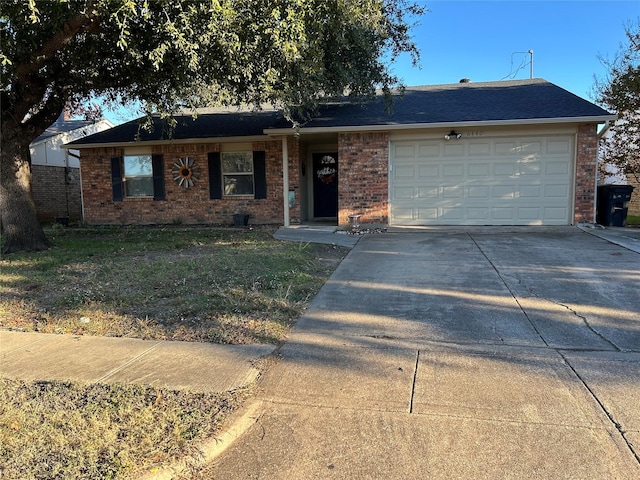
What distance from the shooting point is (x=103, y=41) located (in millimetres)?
8133

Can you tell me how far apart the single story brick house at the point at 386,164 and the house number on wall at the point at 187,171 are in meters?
0.03

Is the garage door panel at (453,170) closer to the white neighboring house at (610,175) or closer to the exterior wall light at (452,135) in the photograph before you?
the exterior wall light at (452,135)

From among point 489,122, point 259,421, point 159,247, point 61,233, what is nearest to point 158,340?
point 259,421

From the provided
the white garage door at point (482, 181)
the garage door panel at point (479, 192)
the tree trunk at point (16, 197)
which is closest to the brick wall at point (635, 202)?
the white garage door at point (482, 181)

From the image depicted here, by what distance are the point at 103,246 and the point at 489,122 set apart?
963 centimetres

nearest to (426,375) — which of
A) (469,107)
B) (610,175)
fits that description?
(469,107)

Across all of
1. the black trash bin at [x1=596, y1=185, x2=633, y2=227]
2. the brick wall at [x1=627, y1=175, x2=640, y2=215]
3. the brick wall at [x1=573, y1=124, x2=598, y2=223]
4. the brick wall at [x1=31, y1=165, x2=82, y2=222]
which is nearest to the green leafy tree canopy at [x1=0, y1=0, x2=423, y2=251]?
the brick wall at [x1=573, y1=124, x2=598, y2=223]

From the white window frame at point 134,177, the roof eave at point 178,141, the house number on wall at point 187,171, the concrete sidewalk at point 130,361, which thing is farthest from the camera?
the white window frame at point 134,177

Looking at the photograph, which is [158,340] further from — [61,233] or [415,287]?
[61,233]

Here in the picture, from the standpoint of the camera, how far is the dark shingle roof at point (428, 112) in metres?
11.2

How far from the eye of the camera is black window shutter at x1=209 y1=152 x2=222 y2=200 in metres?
13.7

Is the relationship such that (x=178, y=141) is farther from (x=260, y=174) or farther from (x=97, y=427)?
(x=97, y=427)

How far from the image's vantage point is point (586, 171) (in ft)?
35.9

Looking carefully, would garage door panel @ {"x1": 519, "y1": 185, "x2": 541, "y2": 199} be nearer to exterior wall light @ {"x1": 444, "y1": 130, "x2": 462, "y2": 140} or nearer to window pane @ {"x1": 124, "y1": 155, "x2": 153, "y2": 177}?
exterior wall light @ {"x1": 444, "y1": 130, "x2": 462, "y2": 140}
